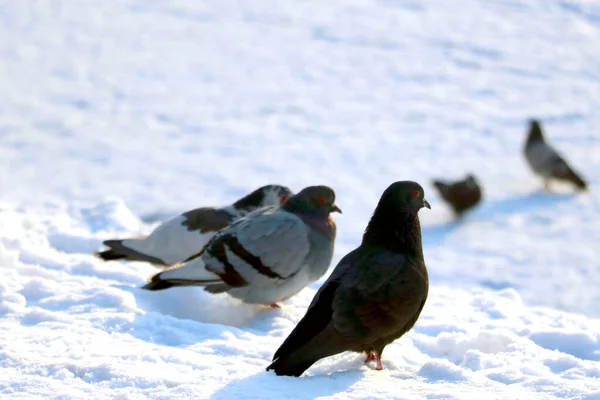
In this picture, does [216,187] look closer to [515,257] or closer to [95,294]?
[515,257]

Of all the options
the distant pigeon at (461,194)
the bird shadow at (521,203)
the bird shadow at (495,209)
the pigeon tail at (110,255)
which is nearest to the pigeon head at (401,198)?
the pigeon tail at (110,255)

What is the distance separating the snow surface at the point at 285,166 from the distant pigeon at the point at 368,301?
0.42 ft

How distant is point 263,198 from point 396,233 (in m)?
2.30

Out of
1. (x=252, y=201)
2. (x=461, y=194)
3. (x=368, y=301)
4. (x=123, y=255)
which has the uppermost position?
(x=461, y=194)

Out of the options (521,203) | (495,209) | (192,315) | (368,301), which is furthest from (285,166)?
(368,301)

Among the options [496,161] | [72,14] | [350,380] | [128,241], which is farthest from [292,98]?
[350,380]

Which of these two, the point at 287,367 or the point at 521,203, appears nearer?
the point at 287,367

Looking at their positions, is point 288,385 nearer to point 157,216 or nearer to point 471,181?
point 157,216

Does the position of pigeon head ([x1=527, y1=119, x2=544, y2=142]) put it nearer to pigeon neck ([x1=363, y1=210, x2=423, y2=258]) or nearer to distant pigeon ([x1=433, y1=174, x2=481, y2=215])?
distant pigeon ([x1=433, y1=174, x2=481, y2=215])

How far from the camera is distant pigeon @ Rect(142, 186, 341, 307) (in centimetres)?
548

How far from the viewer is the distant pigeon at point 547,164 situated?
1256 centimetres

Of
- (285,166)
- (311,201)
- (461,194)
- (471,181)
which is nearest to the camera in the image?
(311,201)

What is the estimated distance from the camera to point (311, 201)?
19.0ft

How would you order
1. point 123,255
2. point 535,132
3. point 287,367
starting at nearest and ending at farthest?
point 287,367 → point 123,255 → point 535,132
